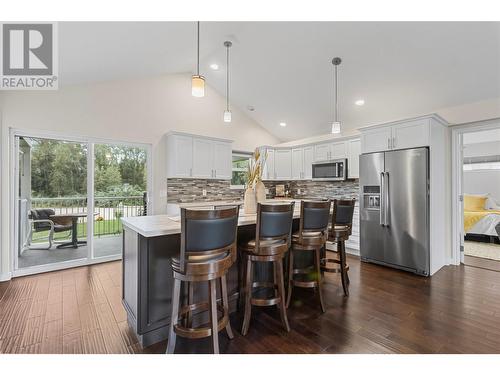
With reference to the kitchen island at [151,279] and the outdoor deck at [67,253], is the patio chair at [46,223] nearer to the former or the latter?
the outdoor deck at [67,253]

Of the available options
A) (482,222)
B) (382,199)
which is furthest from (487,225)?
(382,199)

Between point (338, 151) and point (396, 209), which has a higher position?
point (338, 151)

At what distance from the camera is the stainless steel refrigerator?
3.44 meters

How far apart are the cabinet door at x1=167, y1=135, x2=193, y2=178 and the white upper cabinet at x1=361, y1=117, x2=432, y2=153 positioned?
3.12 m

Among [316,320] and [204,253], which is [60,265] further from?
[316,320]

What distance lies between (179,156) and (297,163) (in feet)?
9.09

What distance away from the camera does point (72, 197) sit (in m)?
3.87

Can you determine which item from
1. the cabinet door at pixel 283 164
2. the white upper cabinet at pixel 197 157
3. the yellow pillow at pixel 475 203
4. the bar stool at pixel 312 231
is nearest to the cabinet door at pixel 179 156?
the white upper cabinet at pixel 197 157

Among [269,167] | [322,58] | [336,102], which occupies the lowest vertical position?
[269,167]

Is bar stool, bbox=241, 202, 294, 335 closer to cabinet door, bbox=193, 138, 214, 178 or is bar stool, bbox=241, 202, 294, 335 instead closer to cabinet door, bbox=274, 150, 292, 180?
cabinet door, bbox=193, 138, 214, 178

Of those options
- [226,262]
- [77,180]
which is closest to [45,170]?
[77,180]

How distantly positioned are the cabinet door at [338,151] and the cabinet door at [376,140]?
763mm

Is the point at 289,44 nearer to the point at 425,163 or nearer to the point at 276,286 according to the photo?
the point at 425,163

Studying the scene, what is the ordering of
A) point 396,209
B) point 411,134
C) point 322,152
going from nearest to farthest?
point 411,134, point 396,209, point 322,152
